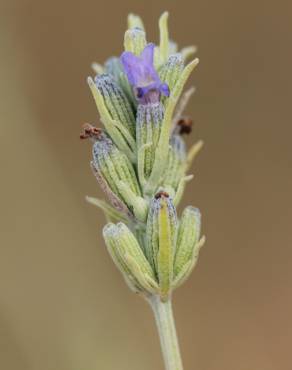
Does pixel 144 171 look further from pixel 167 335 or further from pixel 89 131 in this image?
pixel 167 335

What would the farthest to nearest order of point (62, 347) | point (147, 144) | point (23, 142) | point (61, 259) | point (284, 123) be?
point (284, 123), point (23, 142), point (61, 259), point (62, 347), point (147, 144)

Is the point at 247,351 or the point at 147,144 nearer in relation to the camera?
the point at 147,144

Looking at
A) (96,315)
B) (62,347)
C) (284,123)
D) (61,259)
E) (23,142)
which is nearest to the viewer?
(62,347)

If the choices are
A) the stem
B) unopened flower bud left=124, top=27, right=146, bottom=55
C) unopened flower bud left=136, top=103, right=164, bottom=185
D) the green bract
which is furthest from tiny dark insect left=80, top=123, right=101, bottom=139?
the stem

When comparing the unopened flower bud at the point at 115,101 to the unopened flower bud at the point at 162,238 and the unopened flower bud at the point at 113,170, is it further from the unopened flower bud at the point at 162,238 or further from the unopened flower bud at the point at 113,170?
the unopened flower bud at the point at 162,238

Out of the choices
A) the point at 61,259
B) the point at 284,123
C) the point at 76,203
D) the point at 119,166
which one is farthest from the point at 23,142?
the point at 119,166

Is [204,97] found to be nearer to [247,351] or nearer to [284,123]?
[284,123]

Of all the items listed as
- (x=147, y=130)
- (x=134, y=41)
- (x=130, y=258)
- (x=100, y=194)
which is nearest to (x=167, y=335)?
(x=130, y=258)
